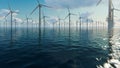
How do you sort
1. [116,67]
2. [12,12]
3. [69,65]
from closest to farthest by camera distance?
[116,67] → [69,65] → [12,12]

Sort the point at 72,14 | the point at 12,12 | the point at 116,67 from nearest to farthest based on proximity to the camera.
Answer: the point at 116,67, the point at 12,12, the point at 72,14

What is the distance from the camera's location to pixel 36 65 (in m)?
22.7

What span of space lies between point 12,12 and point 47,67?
163 m

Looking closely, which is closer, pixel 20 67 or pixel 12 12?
pixel 20 67

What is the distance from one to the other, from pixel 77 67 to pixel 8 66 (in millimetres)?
11135

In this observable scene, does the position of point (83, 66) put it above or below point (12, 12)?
below

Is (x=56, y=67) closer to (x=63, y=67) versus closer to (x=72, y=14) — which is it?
(x=63, y=67)

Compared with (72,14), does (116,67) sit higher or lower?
lower

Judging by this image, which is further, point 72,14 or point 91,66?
point 72,14

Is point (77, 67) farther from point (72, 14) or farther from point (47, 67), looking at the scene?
point (72, 14)

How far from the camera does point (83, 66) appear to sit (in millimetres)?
22172

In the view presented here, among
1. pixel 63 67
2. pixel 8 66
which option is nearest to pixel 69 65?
pixel 63 67

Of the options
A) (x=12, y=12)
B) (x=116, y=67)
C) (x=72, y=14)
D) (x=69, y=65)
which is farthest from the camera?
(x=72, y=14)

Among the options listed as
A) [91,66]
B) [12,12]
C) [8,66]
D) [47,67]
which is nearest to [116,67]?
[91,66]
